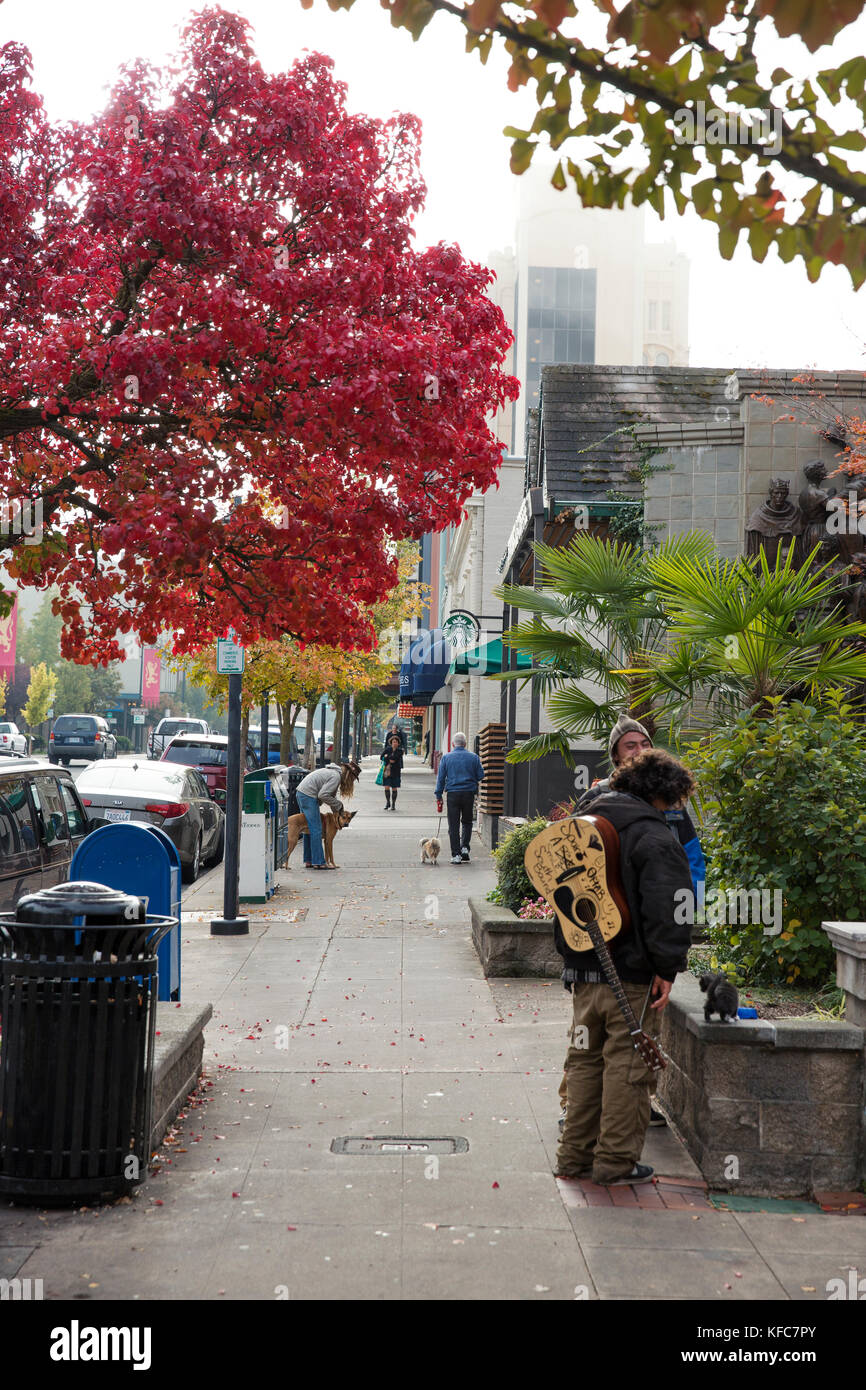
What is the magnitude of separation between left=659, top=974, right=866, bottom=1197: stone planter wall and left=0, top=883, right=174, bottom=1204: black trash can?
2266mm

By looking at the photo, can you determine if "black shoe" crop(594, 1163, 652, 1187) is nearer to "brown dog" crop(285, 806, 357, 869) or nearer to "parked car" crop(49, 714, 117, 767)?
"brown dog" crop(285, 806, 357, 869)

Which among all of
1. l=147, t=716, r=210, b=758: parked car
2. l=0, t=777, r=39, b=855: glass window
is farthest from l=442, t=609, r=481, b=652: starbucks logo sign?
l=147, t=716, r=210, b=758: parked car

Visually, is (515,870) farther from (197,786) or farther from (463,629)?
(463,629)

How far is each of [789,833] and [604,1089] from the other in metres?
1.74

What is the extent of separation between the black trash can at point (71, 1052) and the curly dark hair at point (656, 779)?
1964 millimetres

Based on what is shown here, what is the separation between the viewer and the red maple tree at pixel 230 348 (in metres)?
6.76

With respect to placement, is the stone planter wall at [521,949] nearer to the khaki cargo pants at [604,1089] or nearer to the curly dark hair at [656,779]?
the khaki cargo pants at [604,1089]

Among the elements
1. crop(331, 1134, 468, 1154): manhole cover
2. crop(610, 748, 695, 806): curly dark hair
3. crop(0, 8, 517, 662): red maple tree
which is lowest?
crop(331, 1134, 468, 1154): manhole cover

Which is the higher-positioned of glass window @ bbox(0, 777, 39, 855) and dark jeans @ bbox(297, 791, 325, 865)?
glass window @ bbox(0, 777, 39, 855)

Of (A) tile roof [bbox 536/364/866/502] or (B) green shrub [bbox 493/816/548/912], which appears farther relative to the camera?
(A) tile roof [bbox 536/364/866/502]

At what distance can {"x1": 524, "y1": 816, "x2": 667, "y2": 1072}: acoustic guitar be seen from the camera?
4.99 m

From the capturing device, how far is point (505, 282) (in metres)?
98.1
